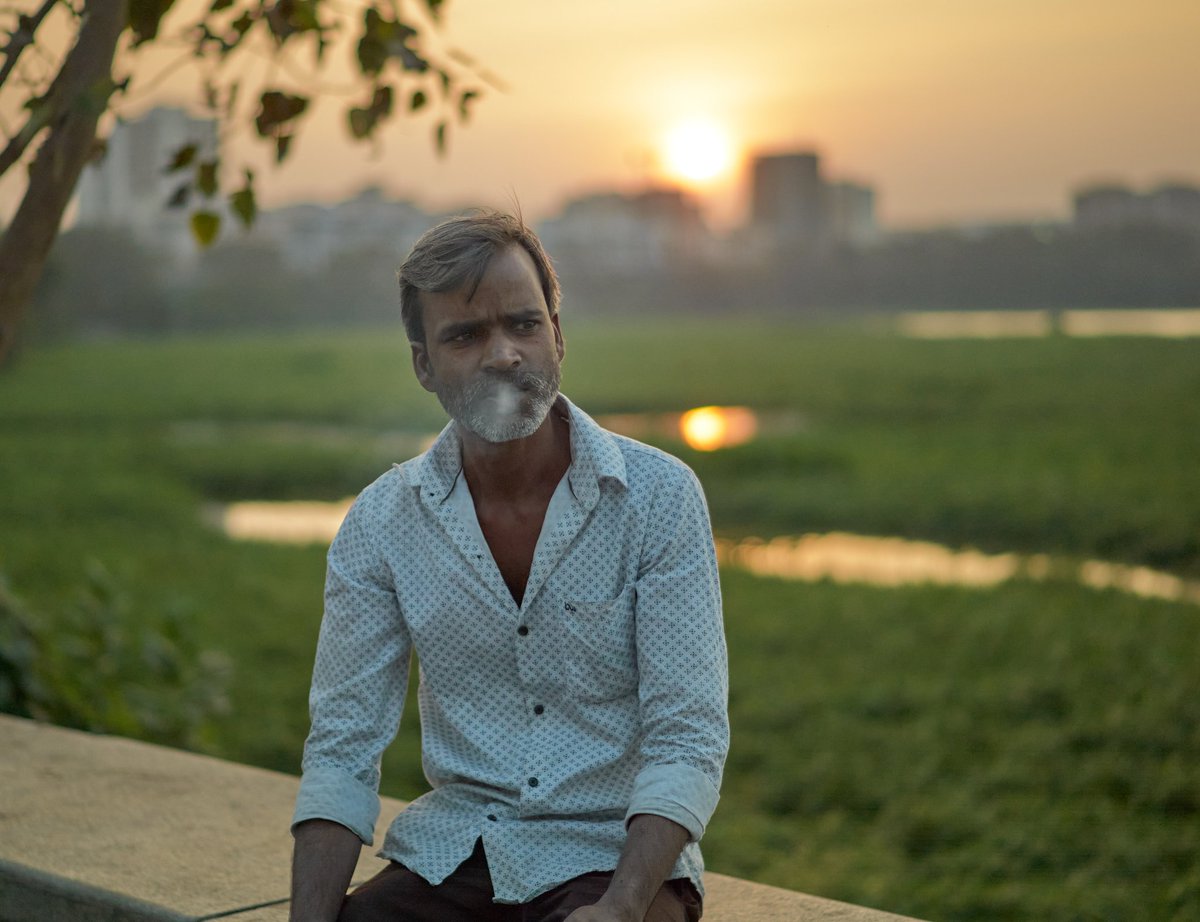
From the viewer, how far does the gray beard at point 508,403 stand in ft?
5.99

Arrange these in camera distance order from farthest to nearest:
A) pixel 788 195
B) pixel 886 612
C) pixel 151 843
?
pixel 788 195
pixel 886 612
pixel 151 843

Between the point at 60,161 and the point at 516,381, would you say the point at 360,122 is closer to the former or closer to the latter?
the point at 60,161

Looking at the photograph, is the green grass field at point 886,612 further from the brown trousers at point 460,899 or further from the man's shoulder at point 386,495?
the man's shoulder at point 386,495

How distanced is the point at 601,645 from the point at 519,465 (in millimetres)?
267

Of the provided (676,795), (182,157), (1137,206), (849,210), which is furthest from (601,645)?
(849,210)

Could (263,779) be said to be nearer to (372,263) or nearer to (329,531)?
(329,531)

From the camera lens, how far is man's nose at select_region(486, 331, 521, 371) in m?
1.81

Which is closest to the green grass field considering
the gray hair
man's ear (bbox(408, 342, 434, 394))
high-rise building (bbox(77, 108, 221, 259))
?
high-rise building (bbox(77, 108, 221, 259))

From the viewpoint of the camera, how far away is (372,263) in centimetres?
5569

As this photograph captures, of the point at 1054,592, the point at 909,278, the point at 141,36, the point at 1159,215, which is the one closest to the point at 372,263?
the point at 909,278

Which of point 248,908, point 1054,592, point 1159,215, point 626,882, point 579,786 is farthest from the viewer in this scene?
point 1159,215

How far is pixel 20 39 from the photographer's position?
2.90m

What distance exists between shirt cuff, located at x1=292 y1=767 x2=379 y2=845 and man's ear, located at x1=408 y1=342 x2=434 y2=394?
1.73 ft

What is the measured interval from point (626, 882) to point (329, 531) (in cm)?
1055
